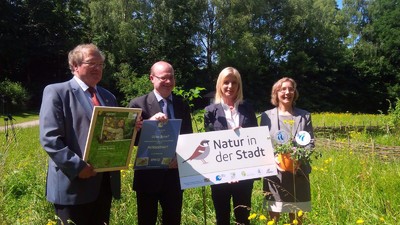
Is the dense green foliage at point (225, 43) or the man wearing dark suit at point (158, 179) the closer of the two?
the man wearing dark suit at point (158, 179)

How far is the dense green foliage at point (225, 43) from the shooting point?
32688 millimetres

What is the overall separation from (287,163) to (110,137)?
1.55m

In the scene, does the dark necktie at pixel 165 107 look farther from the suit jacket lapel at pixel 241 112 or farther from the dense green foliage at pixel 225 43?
the dense green foliage at pixel 225 43

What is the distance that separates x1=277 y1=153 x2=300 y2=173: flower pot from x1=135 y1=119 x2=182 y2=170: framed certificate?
3.09 ft

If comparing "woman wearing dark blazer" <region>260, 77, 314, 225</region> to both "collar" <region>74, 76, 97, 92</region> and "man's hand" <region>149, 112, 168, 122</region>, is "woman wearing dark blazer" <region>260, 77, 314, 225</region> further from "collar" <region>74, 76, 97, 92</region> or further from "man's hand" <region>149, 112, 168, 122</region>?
"collar" <region>74, 76, 97, 92</region>

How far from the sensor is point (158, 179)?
3.02 m

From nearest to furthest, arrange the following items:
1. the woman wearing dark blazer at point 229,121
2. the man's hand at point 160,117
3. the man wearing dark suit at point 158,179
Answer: the man's hand at point 160,117
the man wearing dark suit at point 158,179
the woman wearing dark blazer at point 229,121

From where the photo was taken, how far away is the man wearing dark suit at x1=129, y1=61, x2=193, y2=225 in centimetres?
302

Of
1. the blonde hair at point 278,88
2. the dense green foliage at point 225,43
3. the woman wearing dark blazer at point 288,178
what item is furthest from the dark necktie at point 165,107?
the dense green foliage at point 225,43

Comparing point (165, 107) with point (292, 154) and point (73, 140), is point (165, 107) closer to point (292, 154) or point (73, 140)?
point (73, 140)

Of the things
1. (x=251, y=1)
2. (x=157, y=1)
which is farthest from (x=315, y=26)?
(x=157, y=1)

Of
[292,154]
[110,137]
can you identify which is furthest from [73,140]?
[292,154]

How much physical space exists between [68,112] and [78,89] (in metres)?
0.20

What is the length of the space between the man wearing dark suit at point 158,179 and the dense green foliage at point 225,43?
81.4ft
